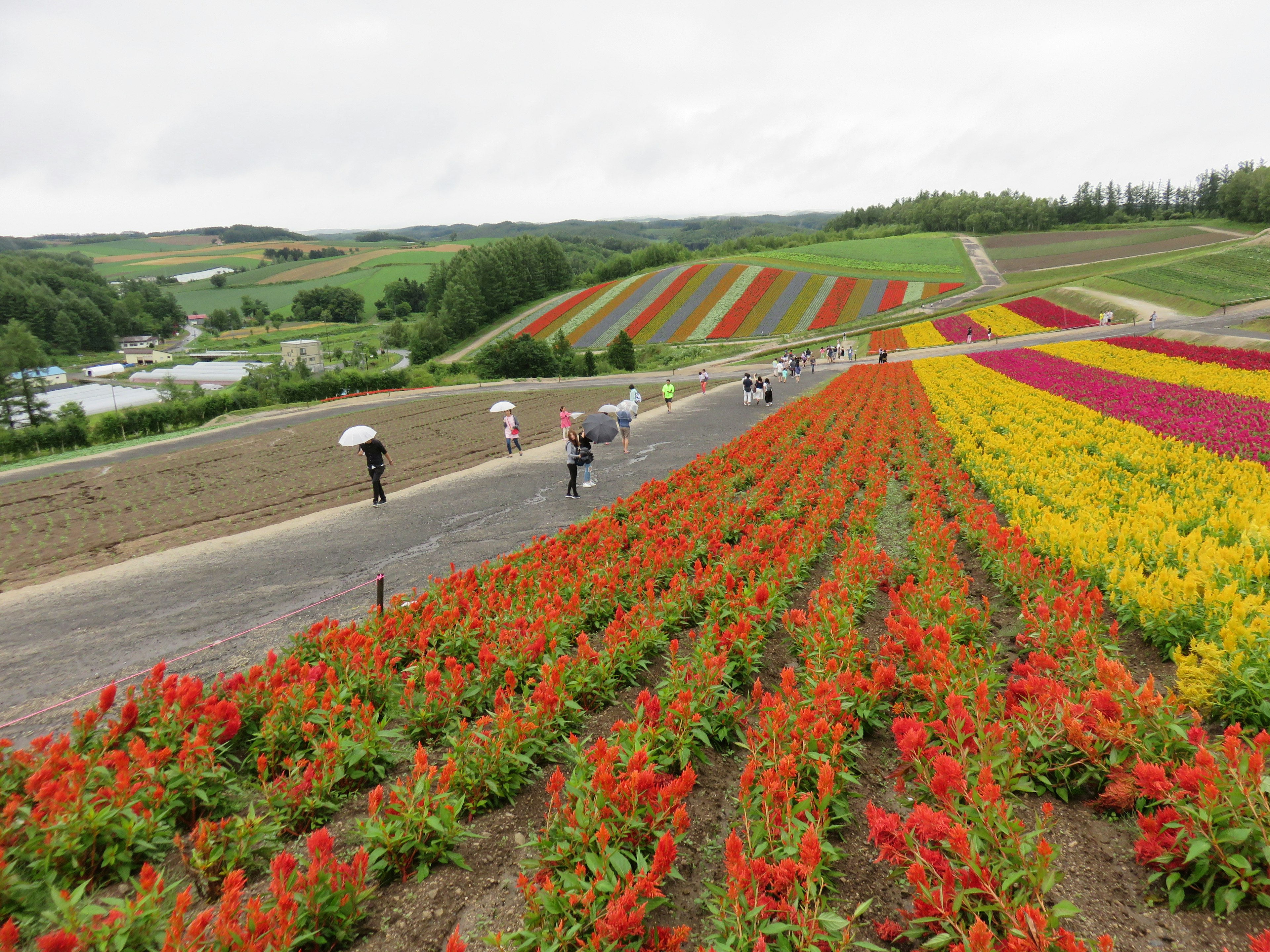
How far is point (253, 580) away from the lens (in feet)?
35.0

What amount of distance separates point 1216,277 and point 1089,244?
38.8 m

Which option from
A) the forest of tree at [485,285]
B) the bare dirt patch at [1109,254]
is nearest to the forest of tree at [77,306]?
the forest of tree at [485,285]

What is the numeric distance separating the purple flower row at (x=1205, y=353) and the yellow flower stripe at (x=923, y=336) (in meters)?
18.0

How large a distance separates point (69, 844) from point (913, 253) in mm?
106558

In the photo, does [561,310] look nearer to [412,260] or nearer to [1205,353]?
[1205,353]

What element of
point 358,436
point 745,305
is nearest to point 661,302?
point 745,305

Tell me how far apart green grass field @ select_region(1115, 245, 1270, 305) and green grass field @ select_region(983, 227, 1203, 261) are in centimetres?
2204

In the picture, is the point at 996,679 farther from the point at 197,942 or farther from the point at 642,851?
the point at 197,942

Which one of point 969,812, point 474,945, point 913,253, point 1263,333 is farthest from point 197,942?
point 913,253

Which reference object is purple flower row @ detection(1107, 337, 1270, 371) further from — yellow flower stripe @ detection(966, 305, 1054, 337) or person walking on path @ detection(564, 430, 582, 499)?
person walking on path @ detection(564, 430, 582, 499)

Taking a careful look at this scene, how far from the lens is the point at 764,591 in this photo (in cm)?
705

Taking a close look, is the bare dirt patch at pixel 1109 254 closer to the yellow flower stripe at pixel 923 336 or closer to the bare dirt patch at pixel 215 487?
the yellow flower stripe at pixel 923 336

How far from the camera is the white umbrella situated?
14492 millimetres

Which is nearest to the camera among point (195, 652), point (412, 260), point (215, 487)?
point (195, 652)
